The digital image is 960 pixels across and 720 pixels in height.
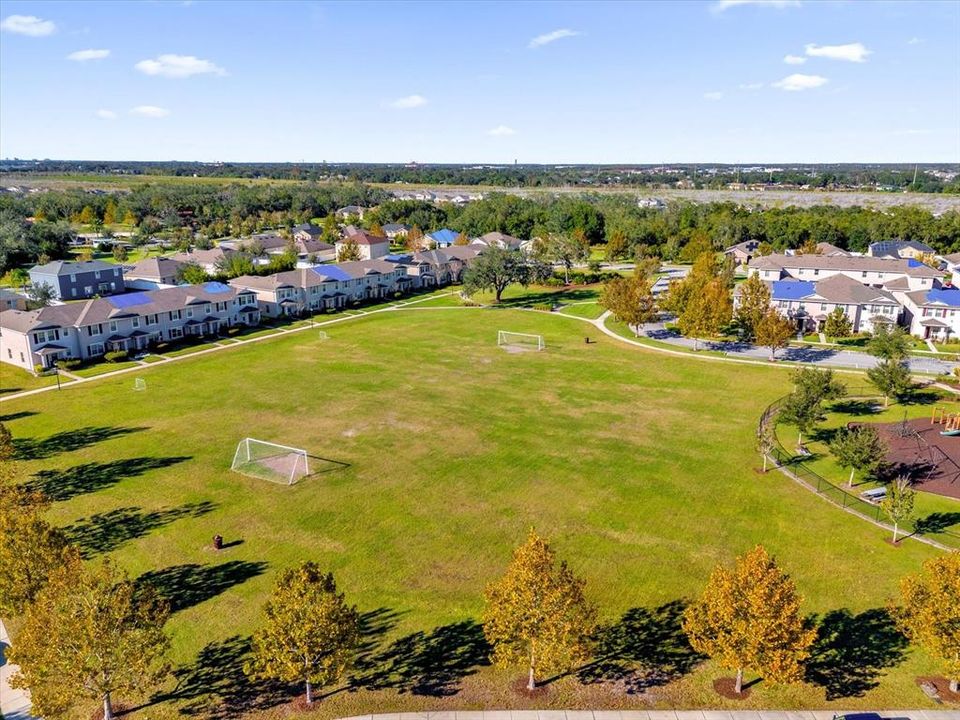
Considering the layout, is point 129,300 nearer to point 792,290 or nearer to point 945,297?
point 792,290

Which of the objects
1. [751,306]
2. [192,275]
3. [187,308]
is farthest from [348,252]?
[751,306]

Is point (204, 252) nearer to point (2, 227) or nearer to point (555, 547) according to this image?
point (2, 227)

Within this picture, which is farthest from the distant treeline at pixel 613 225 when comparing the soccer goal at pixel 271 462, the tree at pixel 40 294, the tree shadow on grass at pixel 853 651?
the tree shadow on grass at pixel 853 651

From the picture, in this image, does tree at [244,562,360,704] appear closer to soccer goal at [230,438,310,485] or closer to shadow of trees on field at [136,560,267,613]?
shadow of trees on field at [136,560,267,613]

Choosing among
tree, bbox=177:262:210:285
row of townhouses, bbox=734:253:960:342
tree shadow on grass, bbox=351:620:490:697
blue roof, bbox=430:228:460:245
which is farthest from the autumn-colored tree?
blue roof, bbox=430:228:460:245


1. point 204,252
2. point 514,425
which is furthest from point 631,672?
point 204,252
